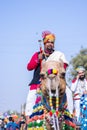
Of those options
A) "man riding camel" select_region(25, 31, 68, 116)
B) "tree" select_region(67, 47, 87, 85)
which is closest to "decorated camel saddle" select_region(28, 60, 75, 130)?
"man riding camel" select_region(25, 31, 68, 116)

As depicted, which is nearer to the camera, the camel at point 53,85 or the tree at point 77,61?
the camel at point 53,85

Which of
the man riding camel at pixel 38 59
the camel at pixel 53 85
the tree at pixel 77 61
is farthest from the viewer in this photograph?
the tree at pixel 77 61

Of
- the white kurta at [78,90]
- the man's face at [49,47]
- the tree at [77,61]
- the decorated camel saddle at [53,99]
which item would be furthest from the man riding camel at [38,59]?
the tree at [77,61]

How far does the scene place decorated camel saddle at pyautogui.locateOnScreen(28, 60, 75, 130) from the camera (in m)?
7.78

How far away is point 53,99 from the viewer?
309 inches

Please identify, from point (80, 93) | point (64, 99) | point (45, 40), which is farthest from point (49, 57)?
point (80, 93)

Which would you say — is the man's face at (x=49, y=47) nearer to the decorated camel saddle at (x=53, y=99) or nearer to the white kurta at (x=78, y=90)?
the decorated camel saddle at (x=53, y=99)

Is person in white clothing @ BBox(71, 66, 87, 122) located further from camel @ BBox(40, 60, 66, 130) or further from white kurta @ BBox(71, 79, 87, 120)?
camel @ BBox(40, 60, 66, 130)

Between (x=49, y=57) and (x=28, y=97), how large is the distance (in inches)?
38.1

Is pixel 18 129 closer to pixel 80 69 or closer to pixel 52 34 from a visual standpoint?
pixel 80 69

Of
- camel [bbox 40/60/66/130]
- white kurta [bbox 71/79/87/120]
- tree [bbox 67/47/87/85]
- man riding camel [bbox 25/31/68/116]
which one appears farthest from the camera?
tree [bbox 67/47/87/85]

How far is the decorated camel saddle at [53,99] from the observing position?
7777mm

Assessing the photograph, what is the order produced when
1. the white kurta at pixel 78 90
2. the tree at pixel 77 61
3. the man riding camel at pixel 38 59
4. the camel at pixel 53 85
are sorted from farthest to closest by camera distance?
1. the tree at pixel 77 61
2. the white kurta at pixel 78 90
3. the man riding camel at pixel 38 59
4. the camel at pixel 53 85

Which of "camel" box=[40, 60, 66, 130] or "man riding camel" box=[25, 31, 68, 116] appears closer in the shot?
"camel" box=[40, 60, 66, 130]
